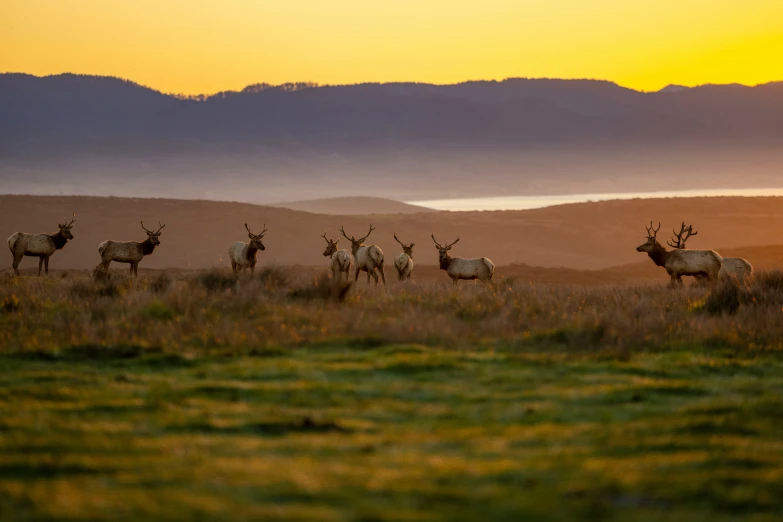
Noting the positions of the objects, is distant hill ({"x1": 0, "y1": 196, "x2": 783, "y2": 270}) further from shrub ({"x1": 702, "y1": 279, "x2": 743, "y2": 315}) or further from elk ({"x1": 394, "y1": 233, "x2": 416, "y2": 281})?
shrub ({"x1": 702, "y1": 279, "x2": 743, "y2": 315})

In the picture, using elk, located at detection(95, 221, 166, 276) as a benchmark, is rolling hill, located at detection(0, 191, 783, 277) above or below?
above

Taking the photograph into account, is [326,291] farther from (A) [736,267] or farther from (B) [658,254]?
(A) [736,267]

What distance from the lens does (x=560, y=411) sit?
1062cm

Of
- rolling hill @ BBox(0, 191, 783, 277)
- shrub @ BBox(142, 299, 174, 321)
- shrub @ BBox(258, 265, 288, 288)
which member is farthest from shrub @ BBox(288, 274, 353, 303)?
rolling hill @ BBox(0, 191, 783, 277)

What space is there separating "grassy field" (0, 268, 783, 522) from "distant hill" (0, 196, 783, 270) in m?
56.6

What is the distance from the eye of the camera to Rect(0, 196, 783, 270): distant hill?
85312mm

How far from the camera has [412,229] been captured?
103 m

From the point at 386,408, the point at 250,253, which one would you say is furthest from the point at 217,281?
the point at 386,408

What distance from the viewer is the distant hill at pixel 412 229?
85312mm

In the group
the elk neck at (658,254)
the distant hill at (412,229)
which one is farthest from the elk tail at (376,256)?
the distant hill at (412,229)

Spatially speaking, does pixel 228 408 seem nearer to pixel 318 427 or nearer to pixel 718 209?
pixel 318 427

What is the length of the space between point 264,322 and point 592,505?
9.66m

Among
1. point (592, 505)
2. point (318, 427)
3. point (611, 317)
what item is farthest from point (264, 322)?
point (592, 505)

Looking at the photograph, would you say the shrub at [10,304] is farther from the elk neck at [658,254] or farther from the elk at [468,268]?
the elk neck at [658,254]
